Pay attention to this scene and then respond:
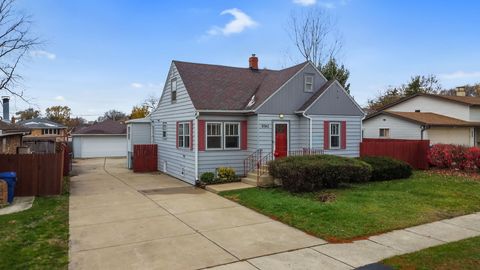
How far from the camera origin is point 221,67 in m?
19.8

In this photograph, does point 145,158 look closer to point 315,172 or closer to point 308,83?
point 308,83

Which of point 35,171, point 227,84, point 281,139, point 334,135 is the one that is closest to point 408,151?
point 334,135

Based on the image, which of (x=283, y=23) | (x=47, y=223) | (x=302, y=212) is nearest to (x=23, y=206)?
(x=47, y=223)

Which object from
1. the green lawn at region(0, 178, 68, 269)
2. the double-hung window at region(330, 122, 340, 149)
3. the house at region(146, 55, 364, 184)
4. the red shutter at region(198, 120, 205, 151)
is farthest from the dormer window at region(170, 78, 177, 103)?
the green lawn at region(0, 178, 68, 269)

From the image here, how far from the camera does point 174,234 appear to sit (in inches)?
325

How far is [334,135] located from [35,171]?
12.9 m

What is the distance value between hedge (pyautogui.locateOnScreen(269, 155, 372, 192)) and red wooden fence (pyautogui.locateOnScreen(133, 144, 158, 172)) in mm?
9932

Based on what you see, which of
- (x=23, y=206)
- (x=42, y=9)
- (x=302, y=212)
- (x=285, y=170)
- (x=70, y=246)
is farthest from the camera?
(x=42, y=9)

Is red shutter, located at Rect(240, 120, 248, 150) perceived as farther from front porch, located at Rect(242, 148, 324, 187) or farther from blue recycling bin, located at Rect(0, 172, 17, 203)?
blue recycling bin, located at Rect(0, 172, 17, 203)

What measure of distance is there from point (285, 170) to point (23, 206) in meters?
8.43

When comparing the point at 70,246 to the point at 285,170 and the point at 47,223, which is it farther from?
the point at 285,170

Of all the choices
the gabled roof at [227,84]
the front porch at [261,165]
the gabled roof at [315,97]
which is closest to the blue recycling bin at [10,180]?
the gabled roof at [227,84]

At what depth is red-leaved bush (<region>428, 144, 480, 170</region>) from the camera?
18.4 m

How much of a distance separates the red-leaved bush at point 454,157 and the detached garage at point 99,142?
27.0 meters
